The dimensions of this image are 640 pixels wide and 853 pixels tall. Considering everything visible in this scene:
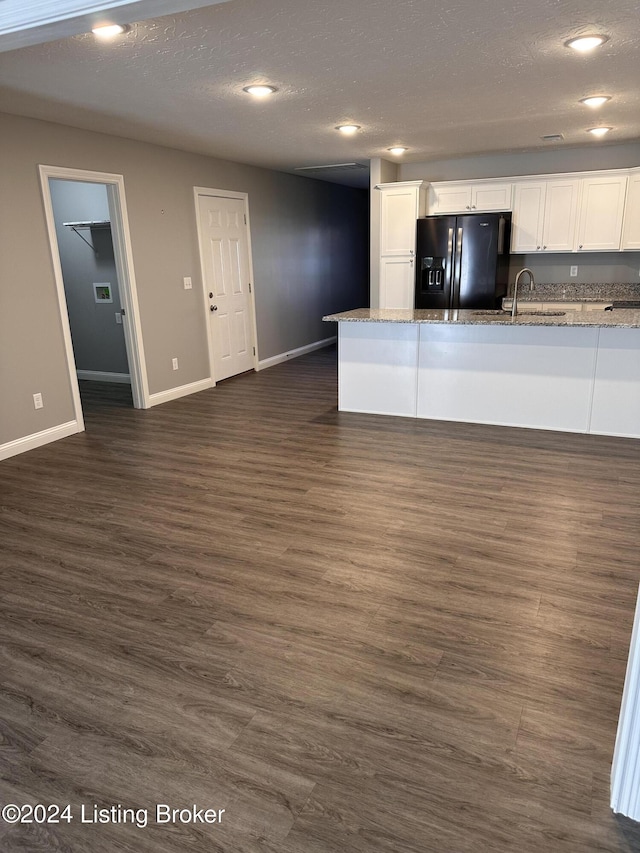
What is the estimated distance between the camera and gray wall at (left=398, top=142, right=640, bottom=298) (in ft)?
21.2

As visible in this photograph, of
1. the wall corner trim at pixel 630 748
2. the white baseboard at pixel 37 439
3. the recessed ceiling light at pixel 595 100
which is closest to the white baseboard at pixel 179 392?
the white baseboard at pixel 37 439

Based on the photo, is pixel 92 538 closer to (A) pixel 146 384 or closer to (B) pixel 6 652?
(B) pixel 6 652

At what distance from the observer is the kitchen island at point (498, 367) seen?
4.62m

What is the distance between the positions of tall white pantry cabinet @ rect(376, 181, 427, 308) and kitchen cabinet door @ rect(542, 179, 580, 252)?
1.43 m

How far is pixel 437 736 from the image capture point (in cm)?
188

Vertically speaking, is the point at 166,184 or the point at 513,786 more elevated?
the point at 166,184

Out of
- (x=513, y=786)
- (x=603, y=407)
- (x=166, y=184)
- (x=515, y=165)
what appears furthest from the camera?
(x=515, y=165)

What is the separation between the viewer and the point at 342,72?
11.5 ft

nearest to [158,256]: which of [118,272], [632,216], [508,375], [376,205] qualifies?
[118,272]

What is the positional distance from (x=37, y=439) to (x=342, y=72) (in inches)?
144

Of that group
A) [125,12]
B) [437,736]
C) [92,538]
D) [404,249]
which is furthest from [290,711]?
[404,249]

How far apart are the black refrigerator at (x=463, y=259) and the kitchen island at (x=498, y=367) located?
152 centimetres

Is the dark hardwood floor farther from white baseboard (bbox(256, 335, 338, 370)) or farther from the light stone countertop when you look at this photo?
white baseboard (bbox(256, 335, 338, 370))

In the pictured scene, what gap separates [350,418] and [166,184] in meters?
3.10
